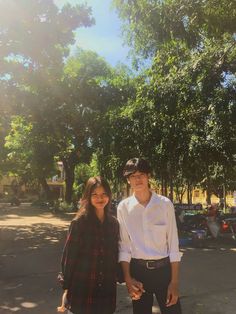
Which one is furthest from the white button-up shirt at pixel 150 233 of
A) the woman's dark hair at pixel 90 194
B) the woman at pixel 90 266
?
the woman's dark hair at pixel 90 194

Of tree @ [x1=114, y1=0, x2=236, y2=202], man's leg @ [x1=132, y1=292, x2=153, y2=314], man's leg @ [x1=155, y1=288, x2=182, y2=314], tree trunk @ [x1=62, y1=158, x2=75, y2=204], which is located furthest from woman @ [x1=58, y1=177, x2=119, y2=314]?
tree trunk @ [x1=62, y1=158, x2=75, y2=204]

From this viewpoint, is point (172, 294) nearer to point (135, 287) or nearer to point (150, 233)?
point (135, 287)

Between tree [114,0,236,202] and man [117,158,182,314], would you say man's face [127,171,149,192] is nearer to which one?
man [117,158,182,314]

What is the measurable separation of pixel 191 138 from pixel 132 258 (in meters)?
11.2

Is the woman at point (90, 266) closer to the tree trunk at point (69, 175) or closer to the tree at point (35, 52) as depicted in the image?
the tree at point (35, 52)

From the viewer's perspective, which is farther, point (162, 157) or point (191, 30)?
point (162, 157)

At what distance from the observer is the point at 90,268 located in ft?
10.4

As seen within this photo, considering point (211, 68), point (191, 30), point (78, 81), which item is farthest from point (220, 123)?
point (78, 81)

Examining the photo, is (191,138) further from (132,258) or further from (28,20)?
(132,258)

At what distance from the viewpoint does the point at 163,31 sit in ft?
29.5

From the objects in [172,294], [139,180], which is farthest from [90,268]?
[139,180]

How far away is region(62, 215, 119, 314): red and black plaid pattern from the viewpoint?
318cm

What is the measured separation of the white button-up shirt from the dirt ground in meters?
2.96

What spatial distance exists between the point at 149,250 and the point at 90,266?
0.44 metres
